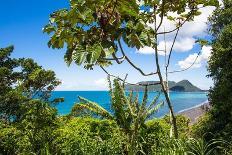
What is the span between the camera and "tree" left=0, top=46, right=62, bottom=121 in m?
25.4

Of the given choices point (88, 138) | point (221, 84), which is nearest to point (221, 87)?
point (221, 84)

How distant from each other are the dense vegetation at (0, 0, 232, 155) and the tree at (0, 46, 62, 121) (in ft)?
0.24

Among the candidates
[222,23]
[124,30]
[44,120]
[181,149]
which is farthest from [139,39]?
[222,23]

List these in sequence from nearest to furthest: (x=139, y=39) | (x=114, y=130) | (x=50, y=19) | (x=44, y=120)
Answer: (x=139, y=39)
(x=50, y=19)
(x=114, y=130)
(x=44, y=120)

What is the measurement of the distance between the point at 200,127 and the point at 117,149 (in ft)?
30.3

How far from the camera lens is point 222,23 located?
64.8 feet

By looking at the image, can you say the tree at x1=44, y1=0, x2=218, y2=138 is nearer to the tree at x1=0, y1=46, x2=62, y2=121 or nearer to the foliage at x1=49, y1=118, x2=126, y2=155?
the foliage at x1=49, y1=118, x2=126, y2=155

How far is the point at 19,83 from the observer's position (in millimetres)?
27797

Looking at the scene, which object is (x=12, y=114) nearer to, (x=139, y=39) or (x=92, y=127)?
(x=92, y=127)

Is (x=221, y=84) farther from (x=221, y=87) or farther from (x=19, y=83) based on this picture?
(x=19, y=83)

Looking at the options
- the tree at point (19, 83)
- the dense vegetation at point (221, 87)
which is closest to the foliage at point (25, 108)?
the tree at point (19, 83)

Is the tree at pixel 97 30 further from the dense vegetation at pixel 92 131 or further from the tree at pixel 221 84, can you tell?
the tree at pixel 221 84

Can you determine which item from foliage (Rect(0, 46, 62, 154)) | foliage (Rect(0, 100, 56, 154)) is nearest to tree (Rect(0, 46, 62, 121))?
foliage (Rect(0, 46, 62, 154))

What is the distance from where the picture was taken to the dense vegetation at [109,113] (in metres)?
3.43
